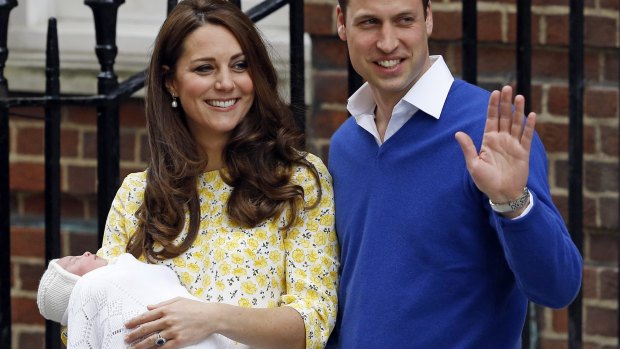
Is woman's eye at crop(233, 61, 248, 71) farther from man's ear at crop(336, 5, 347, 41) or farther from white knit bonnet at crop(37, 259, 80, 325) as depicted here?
white knit bonnet at crop(37, 259, 80, 325)

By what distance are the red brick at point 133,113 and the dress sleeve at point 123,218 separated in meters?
1.62

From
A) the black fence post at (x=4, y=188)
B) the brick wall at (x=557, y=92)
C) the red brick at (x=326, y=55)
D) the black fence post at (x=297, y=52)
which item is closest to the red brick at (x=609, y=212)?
the brick wall at (x=557, y=92)

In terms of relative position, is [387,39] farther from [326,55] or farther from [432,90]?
[326,55]

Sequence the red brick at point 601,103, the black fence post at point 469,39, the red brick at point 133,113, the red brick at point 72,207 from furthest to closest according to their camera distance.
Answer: the red brick at point 72,207
the red brick at point 133,113
the red brick at point 601,103
the black fence post at point 469,39

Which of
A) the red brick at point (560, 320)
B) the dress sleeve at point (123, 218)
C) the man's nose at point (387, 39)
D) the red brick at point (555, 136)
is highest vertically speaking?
the man's nose at point (387, 39)

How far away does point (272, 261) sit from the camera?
9.89ft

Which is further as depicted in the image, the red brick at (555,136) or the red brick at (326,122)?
the red brick at (326,122)

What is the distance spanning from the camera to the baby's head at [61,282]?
9.88 feet

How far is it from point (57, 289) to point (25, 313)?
2.00 m

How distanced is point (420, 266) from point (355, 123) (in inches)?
17.1

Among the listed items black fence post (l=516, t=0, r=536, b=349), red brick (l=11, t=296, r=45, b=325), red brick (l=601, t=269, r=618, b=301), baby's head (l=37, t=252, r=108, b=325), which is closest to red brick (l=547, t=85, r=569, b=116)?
red brick (l=601, t=269, r=618, b=301)

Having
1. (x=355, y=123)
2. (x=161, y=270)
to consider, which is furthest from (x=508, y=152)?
(x=161, y=270)

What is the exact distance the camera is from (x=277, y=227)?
120 inches

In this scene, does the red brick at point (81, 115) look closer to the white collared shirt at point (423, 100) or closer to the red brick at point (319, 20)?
the red brick at point (319, 20)
